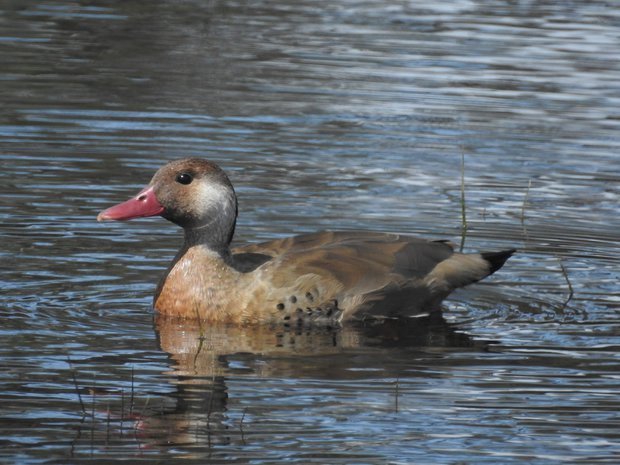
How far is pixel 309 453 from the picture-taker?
292 inches

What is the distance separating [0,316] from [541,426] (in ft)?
12.2

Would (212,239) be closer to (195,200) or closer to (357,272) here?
(195,200)

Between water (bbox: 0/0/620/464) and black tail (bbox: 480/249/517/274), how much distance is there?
0.29 m

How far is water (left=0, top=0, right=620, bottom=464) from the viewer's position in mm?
7902

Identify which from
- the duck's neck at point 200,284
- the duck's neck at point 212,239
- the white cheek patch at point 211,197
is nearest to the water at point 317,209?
the duck's neck at point 200,284

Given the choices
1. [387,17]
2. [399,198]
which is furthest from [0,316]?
[387,17]

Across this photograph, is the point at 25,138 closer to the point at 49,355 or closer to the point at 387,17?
the point at 49,355

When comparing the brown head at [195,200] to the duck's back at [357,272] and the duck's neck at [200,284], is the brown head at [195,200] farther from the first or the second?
the duck's back at [357,272]

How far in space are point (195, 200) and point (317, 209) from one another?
104 inches

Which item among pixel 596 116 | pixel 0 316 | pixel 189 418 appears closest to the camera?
pixel 189 418

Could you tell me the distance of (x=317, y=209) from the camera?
13031 mm

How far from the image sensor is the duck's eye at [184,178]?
413 inches

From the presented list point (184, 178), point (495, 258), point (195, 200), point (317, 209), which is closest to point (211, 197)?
point (195, 200)

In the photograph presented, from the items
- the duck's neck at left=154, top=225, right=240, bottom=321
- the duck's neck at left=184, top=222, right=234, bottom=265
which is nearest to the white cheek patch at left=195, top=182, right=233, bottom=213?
the duck's neck at left=184, top=222, right=234, bottom=265
